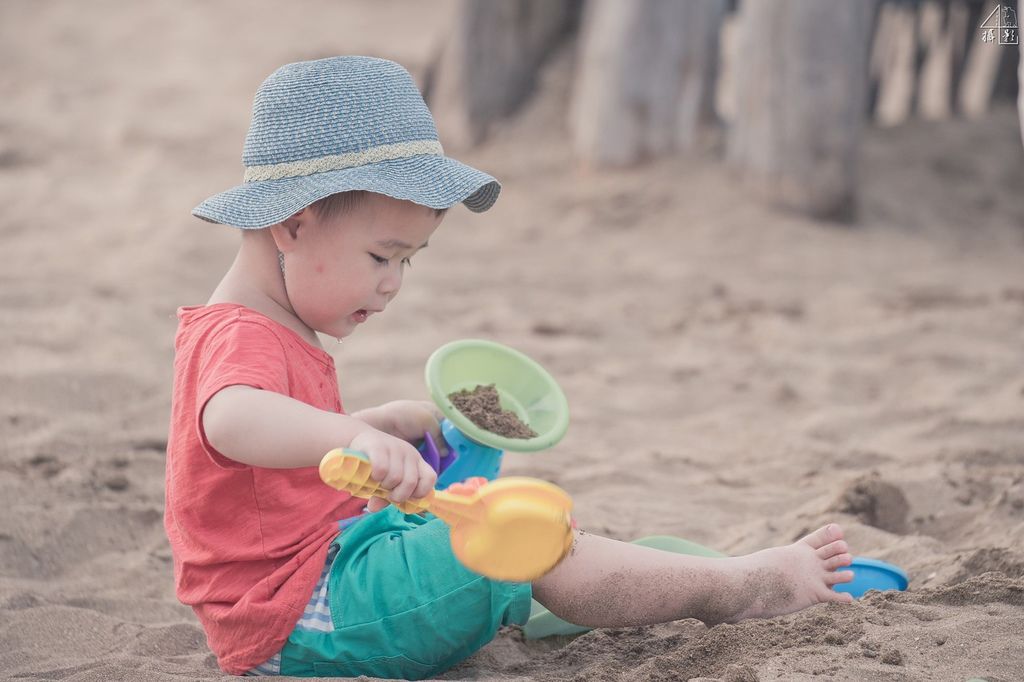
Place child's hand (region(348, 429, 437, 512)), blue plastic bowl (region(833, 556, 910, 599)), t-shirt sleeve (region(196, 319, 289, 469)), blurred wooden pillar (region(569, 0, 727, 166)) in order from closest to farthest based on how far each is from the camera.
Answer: child's hand (region(348, 429, 437, 512)) → t-shirt sleeve (region(196, 319, 289, 469)) → blue plastic bowl (region(833, 556, 910, 599)) → blurred wooden pillar (region(569, 0, 727, 166))

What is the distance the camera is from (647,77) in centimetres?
536

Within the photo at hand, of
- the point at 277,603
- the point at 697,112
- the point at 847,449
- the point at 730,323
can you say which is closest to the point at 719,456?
the point at 847,449

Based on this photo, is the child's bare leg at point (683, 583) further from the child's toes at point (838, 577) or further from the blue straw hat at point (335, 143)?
the blue straw hat at point (335, 143)

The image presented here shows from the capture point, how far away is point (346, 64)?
2.04 m

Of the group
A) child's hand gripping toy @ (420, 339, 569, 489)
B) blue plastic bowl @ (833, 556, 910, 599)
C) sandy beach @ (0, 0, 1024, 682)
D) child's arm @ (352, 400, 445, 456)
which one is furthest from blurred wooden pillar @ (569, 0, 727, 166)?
blue plastic bowl @ (833, 556, 910, 599)

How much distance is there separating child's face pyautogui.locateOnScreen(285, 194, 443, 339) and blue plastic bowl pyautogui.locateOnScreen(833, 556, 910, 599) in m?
1.01

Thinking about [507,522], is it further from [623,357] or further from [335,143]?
[623,357]

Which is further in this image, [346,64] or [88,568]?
[88,568]

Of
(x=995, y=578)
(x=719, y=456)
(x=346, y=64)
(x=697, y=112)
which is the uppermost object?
(x=346, y=64)

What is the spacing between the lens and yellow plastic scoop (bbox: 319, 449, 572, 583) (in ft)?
5.65

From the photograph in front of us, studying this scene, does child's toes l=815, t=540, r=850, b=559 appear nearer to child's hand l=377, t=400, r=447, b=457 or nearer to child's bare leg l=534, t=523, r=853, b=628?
child's bare leg l=534, t=523, r=853, b=628

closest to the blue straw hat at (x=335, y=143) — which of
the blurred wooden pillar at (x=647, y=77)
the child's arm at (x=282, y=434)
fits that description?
the child's arm at (x=282, y=434)

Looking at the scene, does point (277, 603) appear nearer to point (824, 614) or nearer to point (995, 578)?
point (824, 614)

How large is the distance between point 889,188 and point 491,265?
200cm
